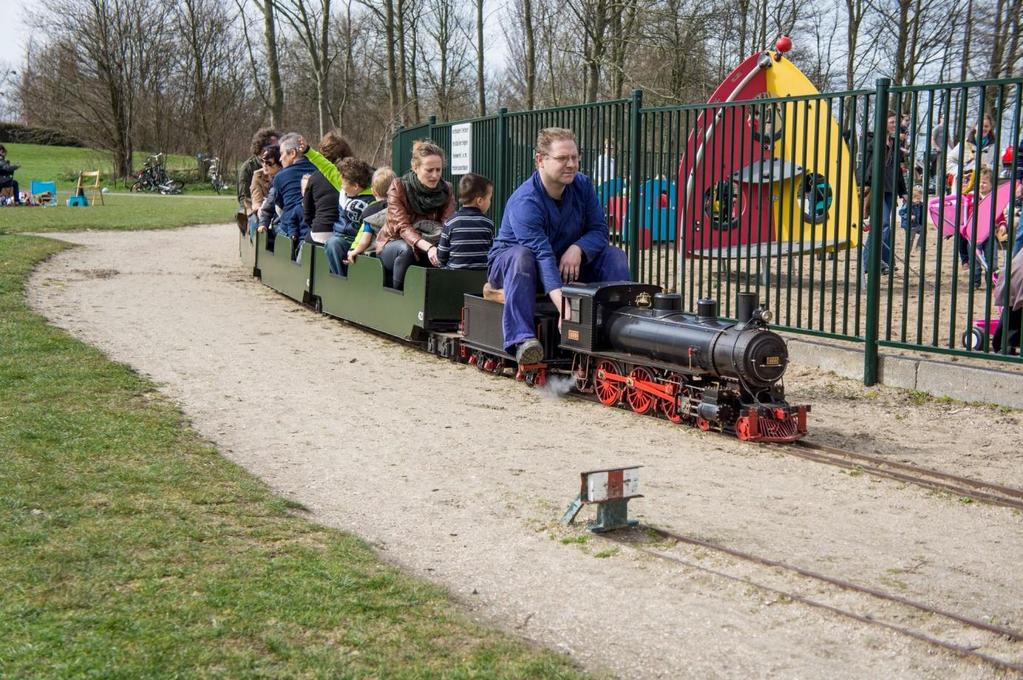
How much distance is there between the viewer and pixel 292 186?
13.0 m

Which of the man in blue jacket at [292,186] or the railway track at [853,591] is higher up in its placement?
the man in blue jacket at [292,186]

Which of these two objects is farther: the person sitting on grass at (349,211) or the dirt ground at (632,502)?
the person sitting on grass at (349,211)

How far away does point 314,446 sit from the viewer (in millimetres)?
6543

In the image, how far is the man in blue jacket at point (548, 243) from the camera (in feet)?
26.9

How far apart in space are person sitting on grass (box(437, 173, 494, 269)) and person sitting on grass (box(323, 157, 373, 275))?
171cm

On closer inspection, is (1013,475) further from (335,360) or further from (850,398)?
(335,360)

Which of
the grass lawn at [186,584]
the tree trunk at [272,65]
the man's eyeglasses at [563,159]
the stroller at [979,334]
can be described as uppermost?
the tree trunk at [272,65]

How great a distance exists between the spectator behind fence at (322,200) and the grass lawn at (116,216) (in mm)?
9376

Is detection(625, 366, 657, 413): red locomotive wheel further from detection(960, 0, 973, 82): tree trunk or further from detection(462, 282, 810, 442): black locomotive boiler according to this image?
detection(960, 0, 973, 82): tree trunk

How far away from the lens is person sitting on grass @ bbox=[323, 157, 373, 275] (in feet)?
37.2

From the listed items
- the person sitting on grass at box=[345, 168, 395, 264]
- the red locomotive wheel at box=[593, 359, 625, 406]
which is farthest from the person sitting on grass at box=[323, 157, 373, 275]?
the red locomotive wheel at box=[593, 359, 625, 406]

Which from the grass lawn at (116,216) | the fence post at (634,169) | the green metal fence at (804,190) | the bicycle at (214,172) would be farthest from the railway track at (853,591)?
the bicycle at (214,172)

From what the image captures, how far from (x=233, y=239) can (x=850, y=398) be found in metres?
15.5

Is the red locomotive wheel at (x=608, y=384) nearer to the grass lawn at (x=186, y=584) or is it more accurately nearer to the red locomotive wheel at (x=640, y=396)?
the red locomotive wheel at (x=640, y=396)
